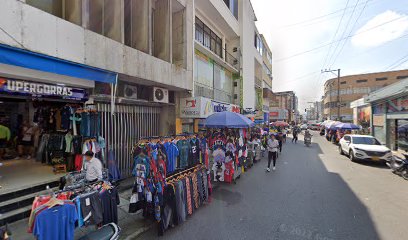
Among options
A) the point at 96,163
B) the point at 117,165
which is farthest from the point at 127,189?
the point at 96,163

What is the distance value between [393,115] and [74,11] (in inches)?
851

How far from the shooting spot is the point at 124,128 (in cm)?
812

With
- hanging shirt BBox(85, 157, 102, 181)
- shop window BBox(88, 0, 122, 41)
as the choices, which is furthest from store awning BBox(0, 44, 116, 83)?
hanging shirt BBox(85, 157, 102, 181)

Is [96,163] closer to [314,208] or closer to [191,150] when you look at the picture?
[191,150]

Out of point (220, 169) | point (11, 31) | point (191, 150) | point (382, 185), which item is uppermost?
point (11, 31)

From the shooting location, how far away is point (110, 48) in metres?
6.43

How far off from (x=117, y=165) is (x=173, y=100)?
4.54 m

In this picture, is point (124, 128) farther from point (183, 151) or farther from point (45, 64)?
point (45, 64)

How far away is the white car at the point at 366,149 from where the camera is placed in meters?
10.8

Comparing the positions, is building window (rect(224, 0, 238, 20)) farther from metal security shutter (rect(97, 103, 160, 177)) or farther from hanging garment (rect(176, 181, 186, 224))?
hanging garment (rect(176, 181, 186, 224))

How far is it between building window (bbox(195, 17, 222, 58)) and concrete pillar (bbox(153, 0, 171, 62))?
12.8 feet

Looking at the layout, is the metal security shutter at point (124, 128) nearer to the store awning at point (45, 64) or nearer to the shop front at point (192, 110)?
the store awning at point (45, 64)

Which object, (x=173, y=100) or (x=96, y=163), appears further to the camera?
(x=173, y=100)

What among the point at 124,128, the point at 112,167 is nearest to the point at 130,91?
the point at 124,128
